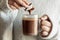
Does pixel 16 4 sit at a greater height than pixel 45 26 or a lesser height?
greater

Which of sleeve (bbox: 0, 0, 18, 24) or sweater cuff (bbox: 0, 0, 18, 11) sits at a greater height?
sweater cuff (bbox: 0, 0, 18, 11)

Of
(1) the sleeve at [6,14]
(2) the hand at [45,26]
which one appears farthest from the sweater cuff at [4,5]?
(2) the hand at [45,26]

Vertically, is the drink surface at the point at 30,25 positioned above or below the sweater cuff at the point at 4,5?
below

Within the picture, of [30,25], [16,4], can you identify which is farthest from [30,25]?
[16,4]

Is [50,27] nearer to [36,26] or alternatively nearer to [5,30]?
[36,26]

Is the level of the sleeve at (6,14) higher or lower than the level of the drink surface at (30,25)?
higher

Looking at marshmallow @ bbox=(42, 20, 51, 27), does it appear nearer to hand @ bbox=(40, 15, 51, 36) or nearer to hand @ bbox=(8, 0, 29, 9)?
hand @ bbox=(40, 15, 51, 36)

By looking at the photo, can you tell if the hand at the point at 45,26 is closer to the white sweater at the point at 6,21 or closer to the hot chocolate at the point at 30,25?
the hot chocolate at the point at 30,25

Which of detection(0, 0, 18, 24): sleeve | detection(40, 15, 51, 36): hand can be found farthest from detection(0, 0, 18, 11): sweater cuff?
detection(40, 15, 51, 36): hand

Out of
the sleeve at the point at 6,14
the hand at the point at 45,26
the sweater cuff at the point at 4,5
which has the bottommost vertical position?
the hand at the point at 45,26

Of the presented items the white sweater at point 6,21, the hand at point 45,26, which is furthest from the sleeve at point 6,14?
the hand at point 45,26

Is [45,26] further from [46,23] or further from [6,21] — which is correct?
[6,21]

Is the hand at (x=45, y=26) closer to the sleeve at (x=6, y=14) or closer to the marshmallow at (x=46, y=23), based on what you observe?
the marshmallow at (x=46, y=23)

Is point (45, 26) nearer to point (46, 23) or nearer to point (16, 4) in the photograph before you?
point (46, 23)
